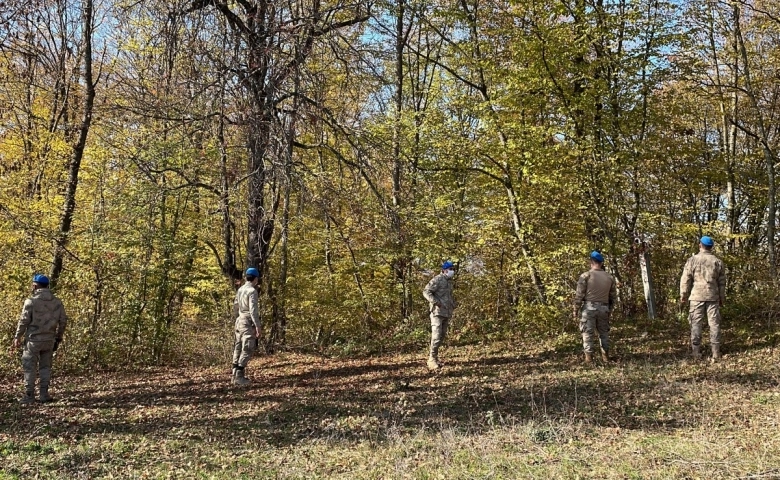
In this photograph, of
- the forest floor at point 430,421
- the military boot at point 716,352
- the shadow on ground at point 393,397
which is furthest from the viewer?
the military boot at point 716,352

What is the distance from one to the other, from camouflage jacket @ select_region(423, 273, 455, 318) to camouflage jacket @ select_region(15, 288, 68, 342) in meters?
5.57

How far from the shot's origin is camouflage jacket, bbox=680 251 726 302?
870cm

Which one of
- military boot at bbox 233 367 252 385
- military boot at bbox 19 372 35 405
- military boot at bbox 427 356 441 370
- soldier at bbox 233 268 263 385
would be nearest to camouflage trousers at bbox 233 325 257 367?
soldier at bbox 233 268 263 385

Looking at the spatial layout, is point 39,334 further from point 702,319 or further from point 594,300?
point 702,319

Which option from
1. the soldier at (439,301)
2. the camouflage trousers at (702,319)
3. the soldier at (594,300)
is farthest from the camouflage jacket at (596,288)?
the soldier at (439,301)

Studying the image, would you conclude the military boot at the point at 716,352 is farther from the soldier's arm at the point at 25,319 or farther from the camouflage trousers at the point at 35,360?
the soldier's arm at the point at 25,319

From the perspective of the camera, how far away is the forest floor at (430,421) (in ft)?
16.0

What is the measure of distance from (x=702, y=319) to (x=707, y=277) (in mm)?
677

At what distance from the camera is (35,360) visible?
26.3 ft

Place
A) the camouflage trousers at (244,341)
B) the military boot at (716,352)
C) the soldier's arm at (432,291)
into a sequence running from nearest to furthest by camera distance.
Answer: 1. the camouflage trousers at (244,341)
2. the military boot at (716,352)
3. the soldier's arm at (432,291)

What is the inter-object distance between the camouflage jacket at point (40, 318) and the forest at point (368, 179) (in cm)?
102

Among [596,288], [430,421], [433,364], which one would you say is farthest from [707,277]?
[430,421]

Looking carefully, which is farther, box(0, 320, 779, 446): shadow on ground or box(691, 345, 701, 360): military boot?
box(691, 345, 701, 360): military boot

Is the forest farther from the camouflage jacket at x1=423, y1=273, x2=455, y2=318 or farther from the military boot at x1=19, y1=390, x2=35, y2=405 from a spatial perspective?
the military boot at x1=19, y1=390, x2=35, y2=405
